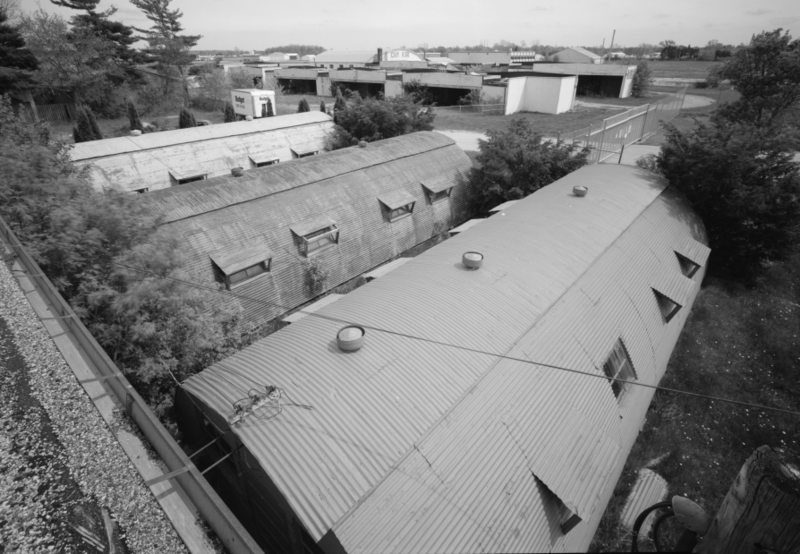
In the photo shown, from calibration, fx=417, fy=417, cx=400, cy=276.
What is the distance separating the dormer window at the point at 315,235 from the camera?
18.1 metres

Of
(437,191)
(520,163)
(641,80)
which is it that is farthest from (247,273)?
(641,80)

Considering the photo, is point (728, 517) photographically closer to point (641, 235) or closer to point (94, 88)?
point (641, 235)

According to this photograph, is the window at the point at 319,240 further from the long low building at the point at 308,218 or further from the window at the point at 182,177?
the window at the point at 182,177

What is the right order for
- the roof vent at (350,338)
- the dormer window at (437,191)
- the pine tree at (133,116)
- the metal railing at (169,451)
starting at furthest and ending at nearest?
the pine tree at (133,116), the dormer window at (437,191), the roof vent at (350,338), the metal railing at (169,451)

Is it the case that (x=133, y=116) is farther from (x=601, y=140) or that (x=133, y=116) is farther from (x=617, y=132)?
(x=617, y=132)

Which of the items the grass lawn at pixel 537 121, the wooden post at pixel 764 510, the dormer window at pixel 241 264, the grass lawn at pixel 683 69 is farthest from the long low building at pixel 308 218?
the grass lawn at pixel 683 69

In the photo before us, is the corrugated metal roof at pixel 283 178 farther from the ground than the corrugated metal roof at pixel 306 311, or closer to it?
farther from the ground

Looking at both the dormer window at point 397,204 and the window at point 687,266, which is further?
the dormer window at point 397,204

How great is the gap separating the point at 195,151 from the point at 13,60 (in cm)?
3529

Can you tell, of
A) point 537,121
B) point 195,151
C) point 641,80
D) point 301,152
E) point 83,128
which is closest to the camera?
point 195,151

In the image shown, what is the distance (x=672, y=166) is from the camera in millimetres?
20359

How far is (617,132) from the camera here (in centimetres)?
2869

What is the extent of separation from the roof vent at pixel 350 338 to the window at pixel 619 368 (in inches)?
271

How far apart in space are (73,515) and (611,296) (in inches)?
541
